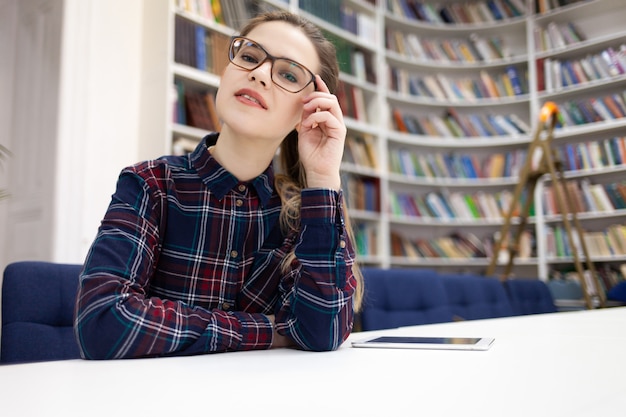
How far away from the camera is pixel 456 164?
479 cm

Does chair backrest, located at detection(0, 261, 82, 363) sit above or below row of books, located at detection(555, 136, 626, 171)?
below

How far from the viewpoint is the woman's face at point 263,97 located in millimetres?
1050

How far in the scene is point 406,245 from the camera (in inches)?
179

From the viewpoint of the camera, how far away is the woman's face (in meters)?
1.05

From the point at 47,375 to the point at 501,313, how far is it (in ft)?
8.81

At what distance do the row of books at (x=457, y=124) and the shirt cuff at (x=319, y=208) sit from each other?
381 cm

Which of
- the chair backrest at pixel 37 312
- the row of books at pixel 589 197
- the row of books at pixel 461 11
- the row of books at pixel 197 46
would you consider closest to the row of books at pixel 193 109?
the row of books at pixel 197 46

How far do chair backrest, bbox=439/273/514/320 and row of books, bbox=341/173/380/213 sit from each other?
4.61ft

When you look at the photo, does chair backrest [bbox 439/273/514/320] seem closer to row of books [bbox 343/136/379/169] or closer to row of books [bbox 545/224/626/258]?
row of books [bbox 545/224/626/258]

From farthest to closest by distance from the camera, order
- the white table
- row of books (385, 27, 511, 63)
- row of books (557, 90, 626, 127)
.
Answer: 1. row of books (385, 27, 511, 63)
2. row of books (557, 90, 626, 127)
3. the white table

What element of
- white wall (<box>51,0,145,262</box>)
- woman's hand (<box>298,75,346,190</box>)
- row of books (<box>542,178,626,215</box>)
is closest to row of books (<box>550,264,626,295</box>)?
row of books (<box>542,178,626,215</box>)

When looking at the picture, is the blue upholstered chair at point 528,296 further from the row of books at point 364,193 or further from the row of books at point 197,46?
the row of books at point 197,46

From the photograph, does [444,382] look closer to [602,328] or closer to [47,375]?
[47,375]

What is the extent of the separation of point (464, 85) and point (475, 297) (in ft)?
9.13
